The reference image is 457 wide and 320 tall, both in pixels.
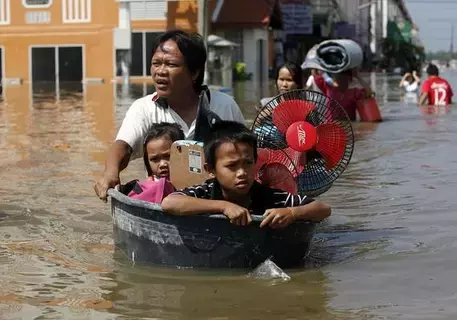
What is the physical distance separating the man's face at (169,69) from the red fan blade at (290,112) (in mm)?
1017

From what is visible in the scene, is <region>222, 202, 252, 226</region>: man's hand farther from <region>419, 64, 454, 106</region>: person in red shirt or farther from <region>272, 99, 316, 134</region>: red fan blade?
<region>419, 64, 454, 106</region>: person in red shirt

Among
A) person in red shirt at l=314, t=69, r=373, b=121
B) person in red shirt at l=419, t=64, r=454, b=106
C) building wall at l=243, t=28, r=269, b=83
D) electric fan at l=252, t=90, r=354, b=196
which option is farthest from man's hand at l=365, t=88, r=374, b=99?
building wall at l=243, t=28, r=269, b=83

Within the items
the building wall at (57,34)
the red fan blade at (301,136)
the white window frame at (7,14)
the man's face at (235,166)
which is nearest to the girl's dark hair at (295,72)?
the red fan blade at (301,136)

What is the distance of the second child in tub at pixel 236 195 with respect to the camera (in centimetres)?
479

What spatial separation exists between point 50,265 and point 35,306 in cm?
96

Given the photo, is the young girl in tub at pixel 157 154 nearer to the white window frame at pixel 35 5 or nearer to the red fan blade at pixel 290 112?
the red fan blade at pixel 290 112

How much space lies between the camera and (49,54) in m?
40.3

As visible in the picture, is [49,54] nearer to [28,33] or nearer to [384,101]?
[28,33]

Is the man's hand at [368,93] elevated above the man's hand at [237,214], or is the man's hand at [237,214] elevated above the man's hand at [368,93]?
the man's hand at [368,93]

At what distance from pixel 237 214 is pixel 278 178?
37.8 inches

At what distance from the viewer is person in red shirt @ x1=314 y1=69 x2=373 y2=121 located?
13.2 m

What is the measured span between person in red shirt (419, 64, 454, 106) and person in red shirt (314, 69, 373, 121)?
6.17 m

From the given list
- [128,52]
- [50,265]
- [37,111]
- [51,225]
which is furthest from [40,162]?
[128,52]

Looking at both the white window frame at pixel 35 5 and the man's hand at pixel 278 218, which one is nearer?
the man's hand at pixel 278 218
